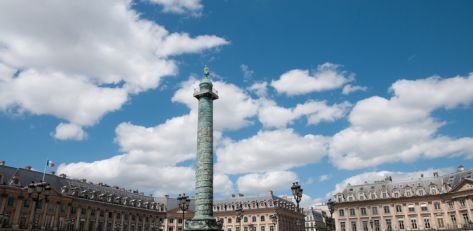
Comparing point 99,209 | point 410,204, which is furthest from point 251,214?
point 410,204

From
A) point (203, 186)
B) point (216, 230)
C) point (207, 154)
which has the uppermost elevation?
point (207, 154)

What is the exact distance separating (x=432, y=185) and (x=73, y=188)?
226 feet

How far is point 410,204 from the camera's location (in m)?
71.1

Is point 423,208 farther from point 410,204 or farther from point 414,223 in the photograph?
point 414,223

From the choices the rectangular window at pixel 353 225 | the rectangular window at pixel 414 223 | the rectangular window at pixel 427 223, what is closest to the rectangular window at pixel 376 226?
the rectangular window at pixel 353 225

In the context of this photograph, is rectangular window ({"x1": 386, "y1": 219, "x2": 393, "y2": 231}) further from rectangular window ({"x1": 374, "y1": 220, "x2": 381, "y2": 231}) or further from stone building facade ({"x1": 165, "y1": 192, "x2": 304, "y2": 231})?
stone building facade ({"x1": 165, "y1": 192, "x2": 304, "y2": 231})

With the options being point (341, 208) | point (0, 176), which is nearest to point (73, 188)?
point (0, 176)

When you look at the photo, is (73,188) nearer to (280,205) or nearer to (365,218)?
(280,205)

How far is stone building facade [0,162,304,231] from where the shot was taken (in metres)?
59.7

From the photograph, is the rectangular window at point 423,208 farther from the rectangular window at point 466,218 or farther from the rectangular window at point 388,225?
the rectangular window at point 388,225

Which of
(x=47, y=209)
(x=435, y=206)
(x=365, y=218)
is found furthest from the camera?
(x=365, y=218)

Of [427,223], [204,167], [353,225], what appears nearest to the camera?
[204,167]

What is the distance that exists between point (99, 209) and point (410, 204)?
61.5m

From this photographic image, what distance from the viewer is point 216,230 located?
38.0 meters
